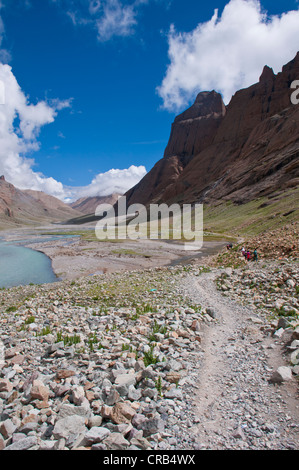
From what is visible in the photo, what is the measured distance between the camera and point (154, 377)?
23.9ft

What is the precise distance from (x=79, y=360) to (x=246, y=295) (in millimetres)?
11581

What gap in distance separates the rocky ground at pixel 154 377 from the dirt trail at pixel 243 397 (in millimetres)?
26

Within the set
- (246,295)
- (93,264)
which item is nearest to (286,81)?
(93,264)

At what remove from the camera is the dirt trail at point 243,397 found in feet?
17.1

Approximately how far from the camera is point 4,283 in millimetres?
33031

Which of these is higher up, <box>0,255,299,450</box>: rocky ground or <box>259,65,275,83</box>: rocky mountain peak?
<box>259,65,275,83</box>: rocky mountain peak

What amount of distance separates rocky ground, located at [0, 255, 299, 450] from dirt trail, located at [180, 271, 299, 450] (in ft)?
0.08

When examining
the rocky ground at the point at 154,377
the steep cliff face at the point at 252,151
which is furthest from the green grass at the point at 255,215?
the rocky ground at the point at 154,377

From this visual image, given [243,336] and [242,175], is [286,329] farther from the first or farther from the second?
[242,175]

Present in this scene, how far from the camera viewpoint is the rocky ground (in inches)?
209
